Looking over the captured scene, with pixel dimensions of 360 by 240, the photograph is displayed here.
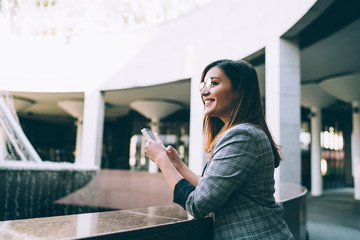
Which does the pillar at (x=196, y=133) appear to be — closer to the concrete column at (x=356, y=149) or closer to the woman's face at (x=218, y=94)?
the concrete column at (x=356, y=149)

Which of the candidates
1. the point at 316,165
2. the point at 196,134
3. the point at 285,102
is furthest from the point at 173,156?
the point at 316,165

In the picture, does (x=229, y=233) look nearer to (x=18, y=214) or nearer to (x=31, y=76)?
(x=18, y=214)

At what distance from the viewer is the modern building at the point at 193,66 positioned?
816 centimetres

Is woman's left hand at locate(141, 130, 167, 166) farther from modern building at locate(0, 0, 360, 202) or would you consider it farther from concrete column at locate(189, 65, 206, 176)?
concrete column at locate(189, 65, 206, 176)

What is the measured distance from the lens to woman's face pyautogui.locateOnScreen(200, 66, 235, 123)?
1.61 m

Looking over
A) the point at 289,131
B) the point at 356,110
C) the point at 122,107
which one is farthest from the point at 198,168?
the point at 122,107

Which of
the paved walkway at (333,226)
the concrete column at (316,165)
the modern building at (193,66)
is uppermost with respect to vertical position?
Result: the modern building at (193,66)

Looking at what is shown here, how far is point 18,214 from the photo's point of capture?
655cm

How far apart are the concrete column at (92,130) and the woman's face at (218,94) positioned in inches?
567

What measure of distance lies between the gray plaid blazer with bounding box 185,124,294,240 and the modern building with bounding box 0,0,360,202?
6093mm

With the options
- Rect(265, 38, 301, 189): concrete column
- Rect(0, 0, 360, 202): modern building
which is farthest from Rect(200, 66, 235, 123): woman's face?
Rect(265, 38, 301, 189): concrete column

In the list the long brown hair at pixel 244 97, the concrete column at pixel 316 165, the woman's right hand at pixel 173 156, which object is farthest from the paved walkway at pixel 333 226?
the concrete column at pixel 316 165

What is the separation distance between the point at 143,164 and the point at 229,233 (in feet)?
87.2

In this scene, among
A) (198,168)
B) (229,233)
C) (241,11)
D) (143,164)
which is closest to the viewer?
(229,233)
